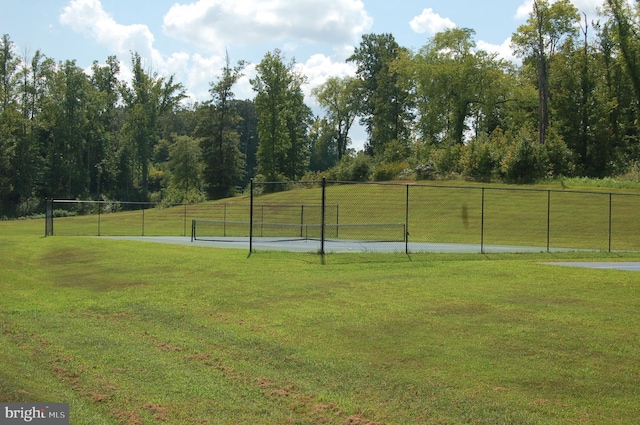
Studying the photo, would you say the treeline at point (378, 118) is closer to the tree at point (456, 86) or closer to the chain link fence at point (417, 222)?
the tree at point (456, 86)

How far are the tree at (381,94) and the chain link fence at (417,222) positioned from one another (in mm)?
28066

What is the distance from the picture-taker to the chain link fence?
2247cm

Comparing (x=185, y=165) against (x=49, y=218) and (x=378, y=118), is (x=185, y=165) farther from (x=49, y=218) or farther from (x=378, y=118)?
(x=49, y=218)

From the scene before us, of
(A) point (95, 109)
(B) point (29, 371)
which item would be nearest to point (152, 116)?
(A) point (95, 109)

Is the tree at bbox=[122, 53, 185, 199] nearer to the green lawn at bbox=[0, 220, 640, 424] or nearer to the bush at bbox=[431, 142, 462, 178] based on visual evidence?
the bush at bbox=[431, 142, 462, 178]

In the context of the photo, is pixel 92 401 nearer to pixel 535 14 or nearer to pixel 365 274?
pixel 365 274

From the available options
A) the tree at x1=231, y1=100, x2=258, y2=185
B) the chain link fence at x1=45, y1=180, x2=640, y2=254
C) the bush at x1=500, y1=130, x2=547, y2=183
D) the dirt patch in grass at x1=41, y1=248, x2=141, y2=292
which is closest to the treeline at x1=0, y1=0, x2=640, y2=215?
the bush at x1=500, y1=130, x2=547, y2=183

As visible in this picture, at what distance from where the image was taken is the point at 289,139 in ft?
216

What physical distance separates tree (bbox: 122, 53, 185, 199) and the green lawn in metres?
60.6

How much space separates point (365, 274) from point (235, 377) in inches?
286

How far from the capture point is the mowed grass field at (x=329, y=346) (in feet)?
17.8

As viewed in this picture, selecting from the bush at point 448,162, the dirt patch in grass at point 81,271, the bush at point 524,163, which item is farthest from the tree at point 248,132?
the dirt patch in grass at point 81,271
